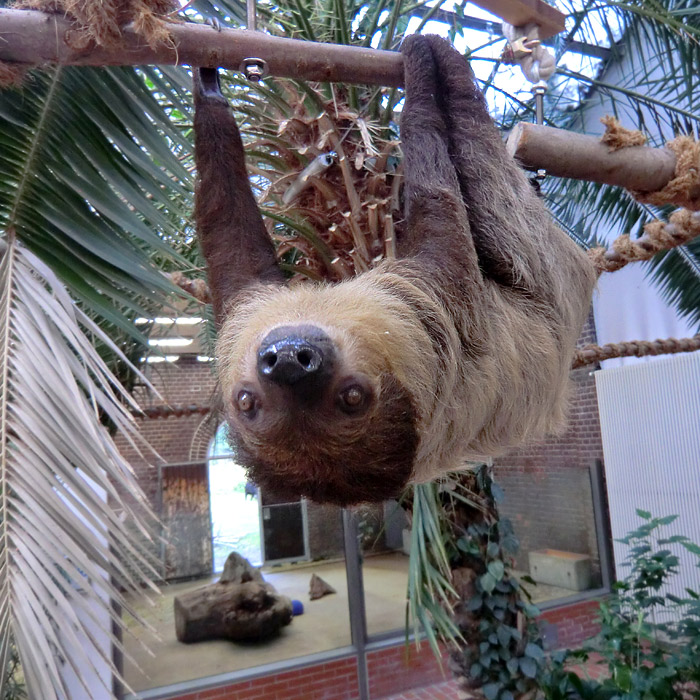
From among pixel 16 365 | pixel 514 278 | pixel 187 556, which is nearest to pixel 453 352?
pixel 514 278

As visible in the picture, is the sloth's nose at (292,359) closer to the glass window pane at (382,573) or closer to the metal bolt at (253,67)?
the metal bolt at (253,67)

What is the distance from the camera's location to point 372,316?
181 cm

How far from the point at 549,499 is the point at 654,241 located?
6.21m

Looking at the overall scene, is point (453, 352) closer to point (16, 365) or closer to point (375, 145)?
point (375, 145)

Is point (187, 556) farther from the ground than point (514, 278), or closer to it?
closer to it

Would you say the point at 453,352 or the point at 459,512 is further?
the point at 459,512

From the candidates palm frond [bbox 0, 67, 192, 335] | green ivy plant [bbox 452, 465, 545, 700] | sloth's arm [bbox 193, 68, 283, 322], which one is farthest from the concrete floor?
palm frond [bbox 0, 67, 192, 335]

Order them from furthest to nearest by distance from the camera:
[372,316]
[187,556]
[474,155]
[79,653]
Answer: [187,556]
[474,155]
[372,316]
[79,653]

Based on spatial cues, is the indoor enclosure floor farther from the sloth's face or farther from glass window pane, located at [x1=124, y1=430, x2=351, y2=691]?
the sloth's face

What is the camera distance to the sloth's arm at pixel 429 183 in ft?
6.48

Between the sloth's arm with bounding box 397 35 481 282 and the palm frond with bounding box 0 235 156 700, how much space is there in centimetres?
106

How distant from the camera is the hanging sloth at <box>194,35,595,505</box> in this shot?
1.61 metres

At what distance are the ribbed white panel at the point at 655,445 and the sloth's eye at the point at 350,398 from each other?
20.4 feet

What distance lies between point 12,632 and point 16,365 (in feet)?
1.78
